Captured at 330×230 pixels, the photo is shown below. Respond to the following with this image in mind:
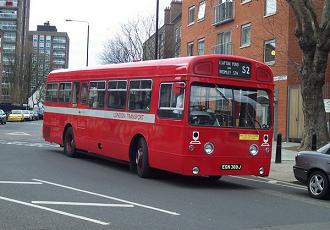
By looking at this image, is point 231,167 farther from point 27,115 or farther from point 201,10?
point 27,115

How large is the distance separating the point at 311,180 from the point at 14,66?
9090 centimetres

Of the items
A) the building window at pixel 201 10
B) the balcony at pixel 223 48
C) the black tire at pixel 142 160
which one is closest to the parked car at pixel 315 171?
the black tire at pixel 142 160

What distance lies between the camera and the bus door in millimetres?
A: 17359

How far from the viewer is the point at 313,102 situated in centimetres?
2205

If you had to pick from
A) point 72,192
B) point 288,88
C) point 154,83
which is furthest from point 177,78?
point 288,88

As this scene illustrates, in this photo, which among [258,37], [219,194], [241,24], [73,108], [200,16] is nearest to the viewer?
[219,194]

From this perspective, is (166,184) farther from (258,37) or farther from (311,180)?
(258,37)

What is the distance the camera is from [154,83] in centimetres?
1351

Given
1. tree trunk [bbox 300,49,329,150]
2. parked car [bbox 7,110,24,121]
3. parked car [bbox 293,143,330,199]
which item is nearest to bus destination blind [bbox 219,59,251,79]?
parked car [bbox 293,143,330,199]

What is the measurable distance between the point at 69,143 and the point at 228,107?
7670 mm

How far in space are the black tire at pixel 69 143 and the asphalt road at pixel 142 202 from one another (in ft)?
9.67

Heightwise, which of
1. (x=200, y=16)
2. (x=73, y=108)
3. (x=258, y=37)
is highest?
(x=200, y=16)

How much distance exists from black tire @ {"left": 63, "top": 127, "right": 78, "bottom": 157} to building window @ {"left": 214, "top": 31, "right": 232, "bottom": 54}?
828 inches

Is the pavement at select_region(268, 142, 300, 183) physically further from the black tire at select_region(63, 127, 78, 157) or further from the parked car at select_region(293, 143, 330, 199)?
the black tire at select_region(63, 127, 78, 157)
